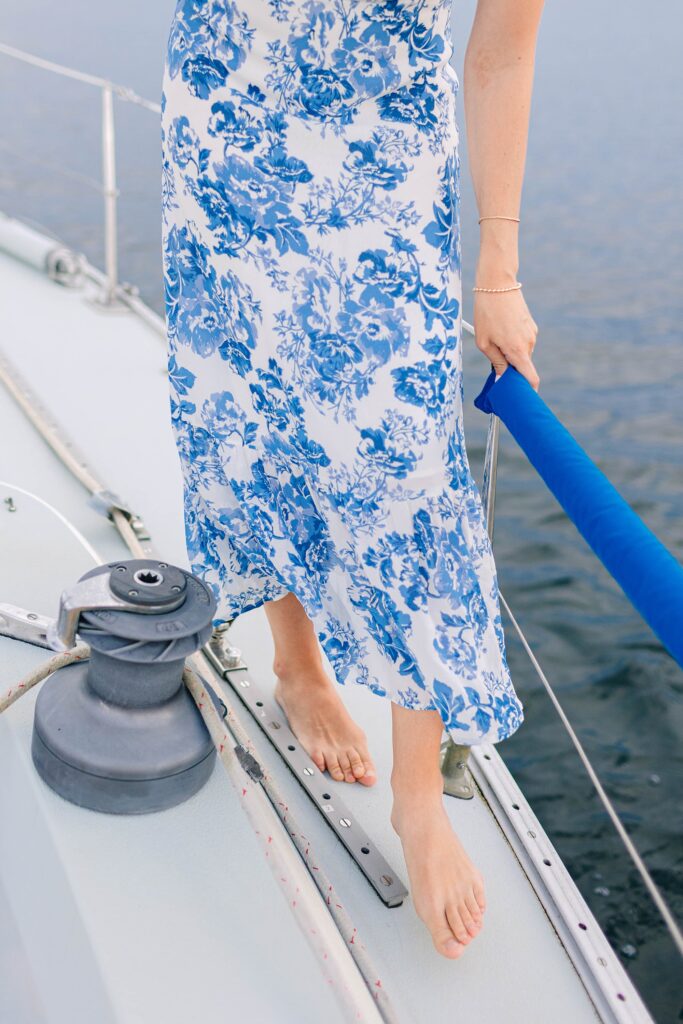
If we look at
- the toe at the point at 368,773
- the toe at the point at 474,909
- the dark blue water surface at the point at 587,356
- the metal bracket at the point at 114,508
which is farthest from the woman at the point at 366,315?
the dark blue water surface at the point at 587,356

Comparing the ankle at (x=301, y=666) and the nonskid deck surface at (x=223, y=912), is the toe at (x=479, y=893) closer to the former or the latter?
the nonskid deck surface at (x=223, y=912)

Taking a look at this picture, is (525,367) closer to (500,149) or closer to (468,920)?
(500,149)

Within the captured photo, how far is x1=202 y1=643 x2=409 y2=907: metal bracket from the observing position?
1.13m

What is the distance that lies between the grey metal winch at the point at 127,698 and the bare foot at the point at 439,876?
0.73ft

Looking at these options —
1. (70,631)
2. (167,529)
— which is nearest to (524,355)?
(70,631)

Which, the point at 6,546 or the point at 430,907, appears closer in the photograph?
the point at 430,907

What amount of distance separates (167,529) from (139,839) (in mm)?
711

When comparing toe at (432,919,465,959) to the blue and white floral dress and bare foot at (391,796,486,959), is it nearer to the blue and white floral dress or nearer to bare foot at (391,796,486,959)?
bare foot at (391,796,486,959)

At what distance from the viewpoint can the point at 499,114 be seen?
99cm

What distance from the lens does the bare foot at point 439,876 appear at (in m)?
1.06

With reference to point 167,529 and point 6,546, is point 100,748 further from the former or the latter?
point 167,529

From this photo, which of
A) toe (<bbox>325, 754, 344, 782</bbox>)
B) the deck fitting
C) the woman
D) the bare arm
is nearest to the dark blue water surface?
the deck fitting

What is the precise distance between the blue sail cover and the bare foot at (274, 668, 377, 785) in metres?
0.52

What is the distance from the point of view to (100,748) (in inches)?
41.9
